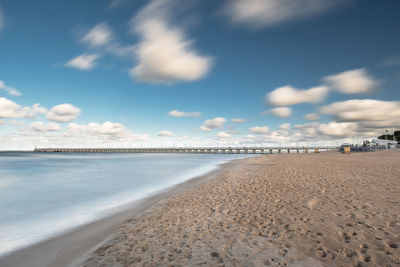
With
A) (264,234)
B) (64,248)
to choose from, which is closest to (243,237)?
(264,234)

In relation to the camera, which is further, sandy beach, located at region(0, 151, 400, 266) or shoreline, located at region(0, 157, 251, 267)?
shoreline, located at region(0, 157, 251, 267)

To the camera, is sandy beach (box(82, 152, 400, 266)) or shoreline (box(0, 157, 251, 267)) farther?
shoreline (box(0, 157, 251, 267))

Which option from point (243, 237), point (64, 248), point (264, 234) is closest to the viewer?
point (243, 237)

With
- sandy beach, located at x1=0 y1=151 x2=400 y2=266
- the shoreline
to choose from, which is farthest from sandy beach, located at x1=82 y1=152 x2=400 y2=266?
the shoreline

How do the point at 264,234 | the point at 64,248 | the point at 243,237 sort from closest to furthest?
1. the point at 243,237
2. the point at 264,234
3. the point at 64,248

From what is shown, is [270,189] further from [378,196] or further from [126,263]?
[126,263]

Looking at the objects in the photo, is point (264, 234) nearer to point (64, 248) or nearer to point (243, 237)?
point (243, 237)

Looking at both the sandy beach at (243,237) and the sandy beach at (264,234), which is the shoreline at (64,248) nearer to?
the sandy beach at (243,237)

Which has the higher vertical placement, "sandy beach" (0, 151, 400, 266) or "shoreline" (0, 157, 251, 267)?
"sandy beach" (0, 151, 400, 266)

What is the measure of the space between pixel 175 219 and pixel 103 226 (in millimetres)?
2590

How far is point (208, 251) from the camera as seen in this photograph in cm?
458

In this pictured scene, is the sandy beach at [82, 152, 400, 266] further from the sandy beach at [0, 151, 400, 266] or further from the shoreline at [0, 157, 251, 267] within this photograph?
the shoreline at [0, 157, 251, 267]

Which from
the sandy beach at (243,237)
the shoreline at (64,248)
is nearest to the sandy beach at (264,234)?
the sandy beach at (243,237)

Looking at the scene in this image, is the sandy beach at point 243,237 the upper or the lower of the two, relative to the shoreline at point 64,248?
upper
